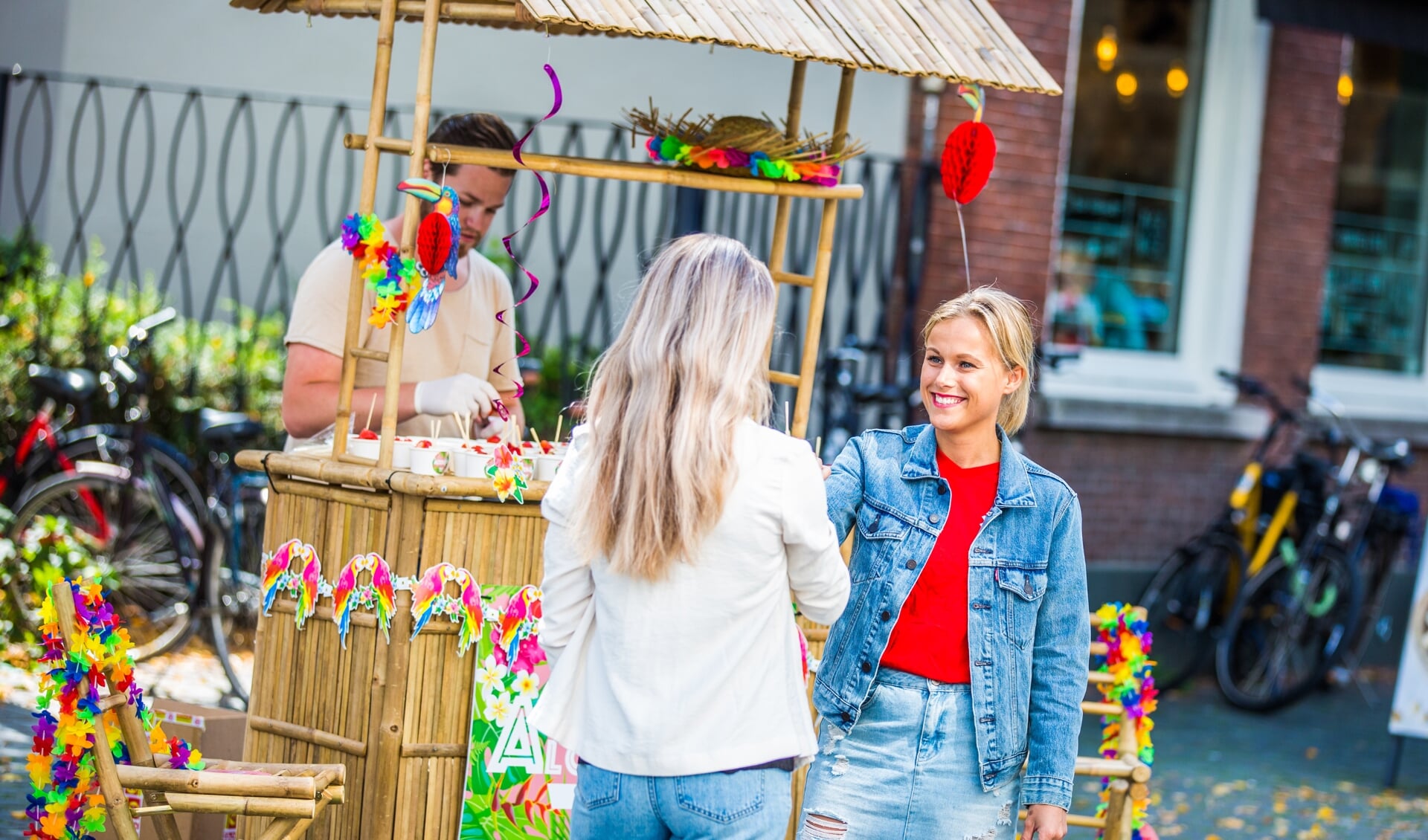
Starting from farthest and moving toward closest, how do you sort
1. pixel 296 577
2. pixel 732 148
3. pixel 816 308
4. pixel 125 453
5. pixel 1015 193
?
1. pixel 1015 193
2. pixel 125 453
3. pixel 816 308
4. pixel 732 148
5. pixel 296 577

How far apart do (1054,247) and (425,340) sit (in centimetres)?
504

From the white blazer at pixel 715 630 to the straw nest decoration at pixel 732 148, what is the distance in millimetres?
1286

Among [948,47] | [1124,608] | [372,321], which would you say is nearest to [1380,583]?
[1124,608]

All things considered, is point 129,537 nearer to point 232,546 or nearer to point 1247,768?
point 232,546

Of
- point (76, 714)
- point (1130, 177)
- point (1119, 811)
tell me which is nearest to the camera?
point (76, 714)

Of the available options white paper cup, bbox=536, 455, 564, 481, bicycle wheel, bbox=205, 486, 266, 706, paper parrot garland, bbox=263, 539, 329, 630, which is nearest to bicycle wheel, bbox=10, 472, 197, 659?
bicycle wheel, bbox=205, 486, 266, 706

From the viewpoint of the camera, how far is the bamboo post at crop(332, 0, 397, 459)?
11.4ft

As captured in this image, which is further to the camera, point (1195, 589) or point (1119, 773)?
point (1195, 589)

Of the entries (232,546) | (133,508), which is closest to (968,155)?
(232,546)

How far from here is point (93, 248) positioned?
7.36m

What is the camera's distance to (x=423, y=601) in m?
3.29

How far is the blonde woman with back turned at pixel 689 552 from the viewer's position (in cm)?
237

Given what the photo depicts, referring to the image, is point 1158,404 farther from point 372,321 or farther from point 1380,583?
point 372,321

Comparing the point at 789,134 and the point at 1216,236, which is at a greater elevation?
the point at 1216,236
